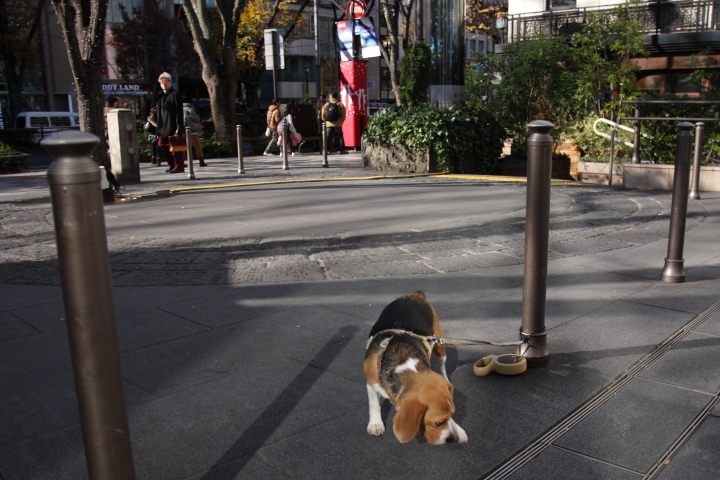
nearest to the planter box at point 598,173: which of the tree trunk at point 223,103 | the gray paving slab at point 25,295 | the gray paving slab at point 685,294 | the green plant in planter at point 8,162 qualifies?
the gray paving slab at point 685,294

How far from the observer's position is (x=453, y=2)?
19.2 m

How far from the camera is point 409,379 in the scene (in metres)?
2.65

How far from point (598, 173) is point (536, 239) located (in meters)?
10.6

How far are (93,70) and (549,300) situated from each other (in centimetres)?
802

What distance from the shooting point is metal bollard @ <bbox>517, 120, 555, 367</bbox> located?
326 centimetres

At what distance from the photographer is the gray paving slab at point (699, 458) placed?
8.23 ft

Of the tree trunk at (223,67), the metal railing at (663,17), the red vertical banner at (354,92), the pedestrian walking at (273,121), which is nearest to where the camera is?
the metal railing at (663,17)

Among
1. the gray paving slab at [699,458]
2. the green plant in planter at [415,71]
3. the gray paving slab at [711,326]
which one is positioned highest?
the green plant in planter at [415,71]

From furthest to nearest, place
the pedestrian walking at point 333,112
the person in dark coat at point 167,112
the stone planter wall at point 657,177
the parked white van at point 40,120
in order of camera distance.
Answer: the parked white van at point 40,120, the pedestrian walking at point 333,112, the person in dark coat at point 167,112, the stone planter wall at point 657,177

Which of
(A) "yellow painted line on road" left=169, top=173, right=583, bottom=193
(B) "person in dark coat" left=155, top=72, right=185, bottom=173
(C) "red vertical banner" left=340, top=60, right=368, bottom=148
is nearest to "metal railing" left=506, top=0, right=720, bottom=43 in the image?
(C) "red vertical banner" left=340, top=60, right=368, bottom=148

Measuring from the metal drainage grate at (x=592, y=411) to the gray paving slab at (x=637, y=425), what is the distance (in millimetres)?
26

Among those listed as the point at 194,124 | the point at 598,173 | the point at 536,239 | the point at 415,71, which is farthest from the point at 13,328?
the point at 415,71

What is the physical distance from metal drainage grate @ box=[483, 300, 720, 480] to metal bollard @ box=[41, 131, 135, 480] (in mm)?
1448

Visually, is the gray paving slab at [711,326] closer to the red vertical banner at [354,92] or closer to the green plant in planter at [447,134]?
the green plant in planter at [447,134]
